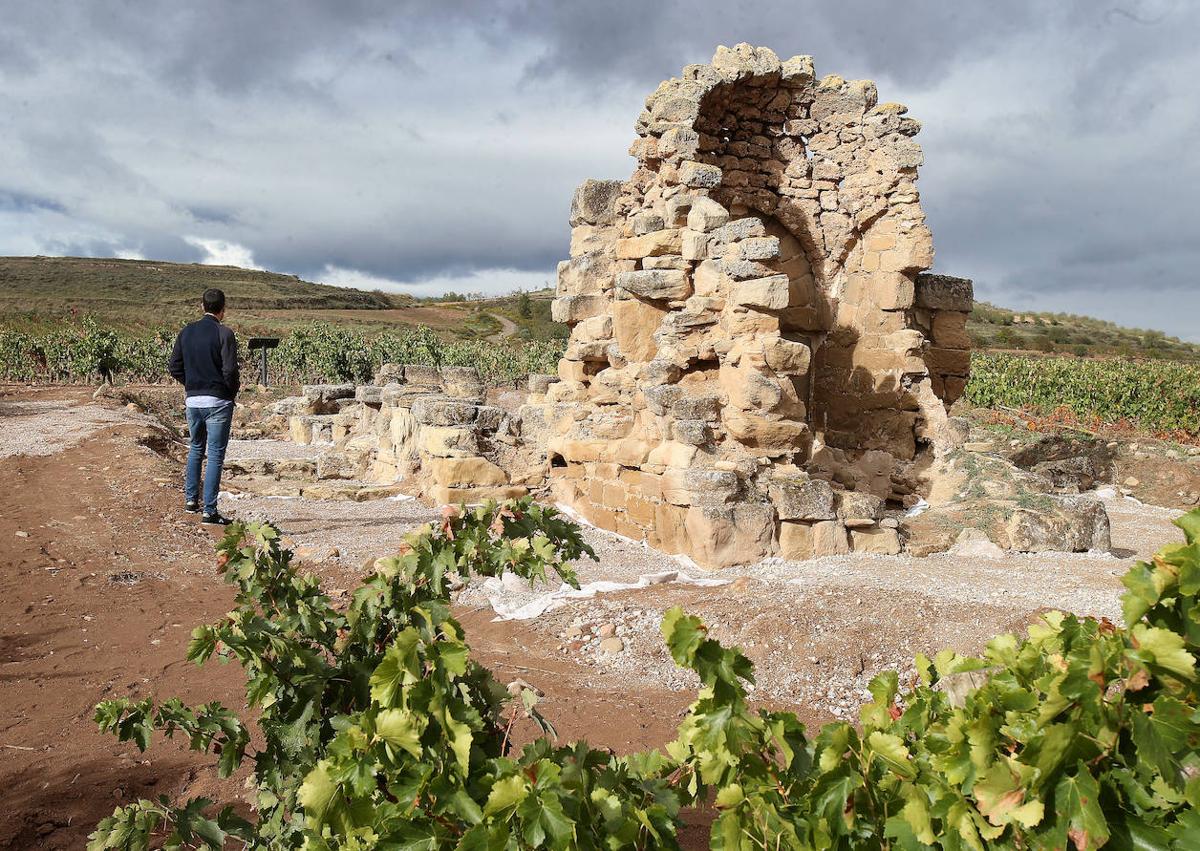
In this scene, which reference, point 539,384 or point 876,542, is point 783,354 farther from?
point 539,384

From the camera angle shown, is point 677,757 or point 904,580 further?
point 904,580

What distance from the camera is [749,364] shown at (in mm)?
7230

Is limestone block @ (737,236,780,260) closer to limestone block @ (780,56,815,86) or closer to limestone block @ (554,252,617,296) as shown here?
limestone block @ (554,252,617,296)

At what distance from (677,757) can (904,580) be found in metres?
4.59

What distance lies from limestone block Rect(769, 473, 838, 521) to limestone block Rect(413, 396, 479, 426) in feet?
13.1

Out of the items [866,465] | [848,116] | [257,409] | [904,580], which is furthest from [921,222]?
[257,409]

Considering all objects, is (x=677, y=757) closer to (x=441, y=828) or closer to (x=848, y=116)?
(x=441, y=828)

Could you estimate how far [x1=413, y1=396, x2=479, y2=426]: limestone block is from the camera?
9.06 m

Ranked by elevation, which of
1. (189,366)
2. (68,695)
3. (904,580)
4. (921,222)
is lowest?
(68,695)

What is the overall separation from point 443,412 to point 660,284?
299cm

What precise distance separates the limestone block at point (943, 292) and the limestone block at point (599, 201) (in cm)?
396

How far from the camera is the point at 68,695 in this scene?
3.77m

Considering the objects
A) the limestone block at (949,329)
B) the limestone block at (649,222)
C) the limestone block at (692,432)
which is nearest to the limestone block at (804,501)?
the limestone block at (692,432)

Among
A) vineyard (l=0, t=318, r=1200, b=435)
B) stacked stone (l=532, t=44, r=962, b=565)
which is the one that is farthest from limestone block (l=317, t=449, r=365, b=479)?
vineyard (l=0, t=318, r=1200, b=435)
